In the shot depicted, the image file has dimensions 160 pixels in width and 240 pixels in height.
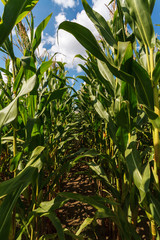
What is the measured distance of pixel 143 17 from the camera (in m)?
0.52

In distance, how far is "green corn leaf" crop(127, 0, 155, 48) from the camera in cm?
51

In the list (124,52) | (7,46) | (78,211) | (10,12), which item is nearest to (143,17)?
(124,52)

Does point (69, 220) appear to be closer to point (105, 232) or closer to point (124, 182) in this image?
point (105, 232)

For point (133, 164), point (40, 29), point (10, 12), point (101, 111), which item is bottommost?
point (133, 164)

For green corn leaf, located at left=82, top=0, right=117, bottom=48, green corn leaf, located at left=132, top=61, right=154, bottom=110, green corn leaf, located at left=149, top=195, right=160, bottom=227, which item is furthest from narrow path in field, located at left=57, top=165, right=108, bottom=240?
green corn leaf, located at left=82, top=0, right=117, bottom=48

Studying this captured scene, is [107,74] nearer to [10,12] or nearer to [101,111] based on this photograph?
[101,111]

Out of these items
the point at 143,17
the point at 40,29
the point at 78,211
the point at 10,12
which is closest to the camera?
the point at 10,12

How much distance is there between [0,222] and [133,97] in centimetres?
58

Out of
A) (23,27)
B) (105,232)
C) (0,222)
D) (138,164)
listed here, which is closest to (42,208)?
(0,222)

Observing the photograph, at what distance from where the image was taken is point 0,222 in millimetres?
422

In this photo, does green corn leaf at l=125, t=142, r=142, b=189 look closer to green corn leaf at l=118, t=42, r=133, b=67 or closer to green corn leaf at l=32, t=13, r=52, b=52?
green corn leaf at l=118, t=42, r=133, b=67

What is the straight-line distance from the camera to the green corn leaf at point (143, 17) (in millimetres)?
508

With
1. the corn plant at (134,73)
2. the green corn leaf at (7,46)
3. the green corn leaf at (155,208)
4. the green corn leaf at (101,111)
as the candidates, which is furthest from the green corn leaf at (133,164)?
the green corn leaf at (7,46)

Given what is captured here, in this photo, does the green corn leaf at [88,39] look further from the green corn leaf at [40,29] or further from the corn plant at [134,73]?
the green corn leaf at [40,29]
